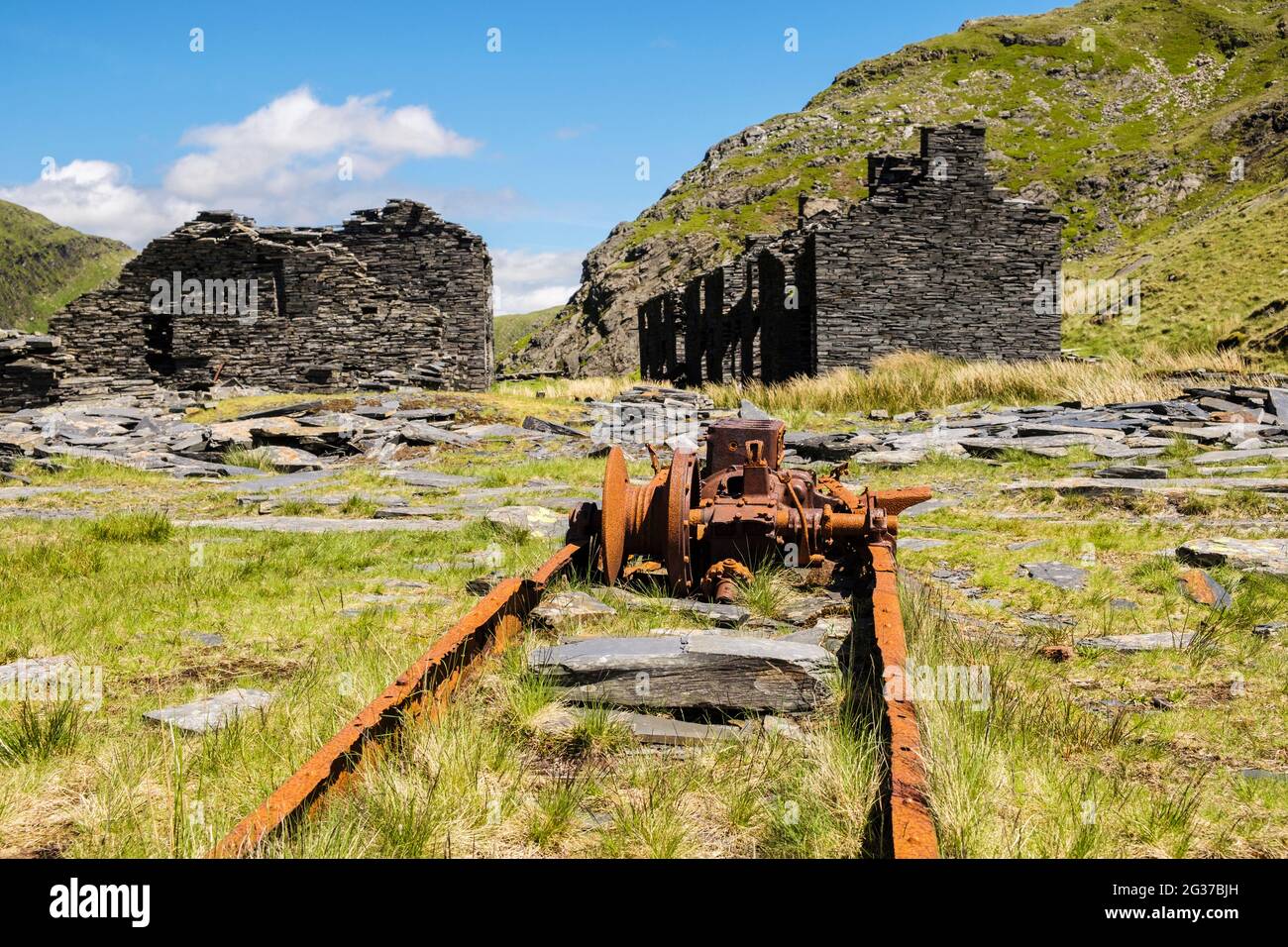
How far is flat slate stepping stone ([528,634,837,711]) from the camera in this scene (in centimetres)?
349

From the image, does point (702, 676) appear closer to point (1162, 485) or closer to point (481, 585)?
point (481, 585)

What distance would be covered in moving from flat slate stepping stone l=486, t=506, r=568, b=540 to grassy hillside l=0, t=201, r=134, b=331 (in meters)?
155

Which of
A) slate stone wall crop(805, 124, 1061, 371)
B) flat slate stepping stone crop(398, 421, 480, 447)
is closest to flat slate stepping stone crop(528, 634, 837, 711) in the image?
flat slate stepping stone crop(398, 421, 480, 447)

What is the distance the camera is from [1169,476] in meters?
9.21

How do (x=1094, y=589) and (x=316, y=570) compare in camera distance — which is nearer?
(x=1094, y=589)

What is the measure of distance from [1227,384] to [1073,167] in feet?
249

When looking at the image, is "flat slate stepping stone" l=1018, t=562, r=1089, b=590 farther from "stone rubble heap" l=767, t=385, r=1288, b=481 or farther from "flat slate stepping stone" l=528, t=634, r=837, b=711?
"stone rubble heap" l=767, t=385, r=1288, b=481

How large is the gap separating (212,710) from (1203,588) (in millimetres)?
4973

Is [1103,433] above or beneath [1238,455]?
above

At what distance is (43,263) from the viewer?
15788cm

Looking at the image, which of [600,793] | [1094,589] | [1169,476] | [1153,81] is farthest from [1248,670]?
[1153,81]

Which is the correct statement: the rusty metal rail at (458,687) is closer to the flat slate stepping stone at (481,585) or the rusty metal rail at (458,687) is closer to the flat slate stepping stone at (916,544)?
the flat slate stepping stone at (481,585)

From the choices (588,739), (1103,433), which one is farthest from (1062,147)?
(588,739)
